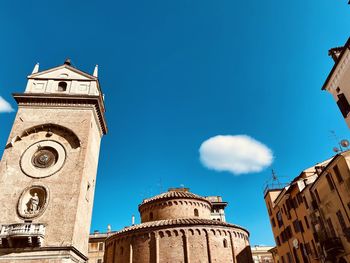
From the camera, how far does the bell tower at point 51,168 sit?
16.2 meters

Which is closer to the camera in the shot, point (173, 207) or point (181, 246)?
point (181, 246)

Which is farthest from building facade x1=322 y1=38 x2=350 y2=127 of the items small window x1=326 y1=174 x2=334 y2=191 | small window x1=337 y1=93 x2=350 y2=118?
small window x1=326 y1=174 x2=334 y2=191

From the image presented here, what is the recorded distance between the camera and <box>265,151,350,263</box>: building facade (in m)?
20.5

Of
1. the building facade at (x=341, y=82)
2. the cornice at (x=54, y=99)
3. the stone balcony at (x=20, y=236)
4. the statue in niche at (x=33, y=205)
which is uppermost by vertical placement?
the cornice at (x=54, y=99)

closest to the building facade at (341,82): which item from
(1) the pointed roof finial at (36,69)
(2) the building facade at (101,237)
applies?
(1) the pointed roof finial at (36,69)

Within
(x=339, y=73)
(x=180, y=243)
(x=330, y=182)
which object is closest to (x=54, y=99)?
(x=180, y=243)

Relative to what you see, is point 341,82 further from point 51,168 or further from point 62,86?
point 62,86

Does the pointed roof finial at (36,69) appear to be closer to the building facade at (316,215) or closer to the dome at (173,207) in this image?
the dome at (173,207)

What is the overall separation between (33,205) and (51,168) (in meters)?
2.91

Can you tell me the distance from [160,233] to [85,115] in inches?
579

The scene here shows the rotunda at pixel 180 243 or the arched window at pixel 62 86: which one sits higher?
the arched window at pixel 62 86

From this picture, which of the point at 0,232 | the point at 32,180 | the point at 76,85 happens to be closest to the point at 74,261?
the point at 0,232

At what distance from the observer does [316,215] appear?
24.5 m

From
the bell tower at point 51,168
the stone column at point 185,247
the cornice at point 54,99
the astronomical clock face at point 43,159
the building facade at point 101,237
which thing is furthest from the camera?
the building facade at point 101,237
